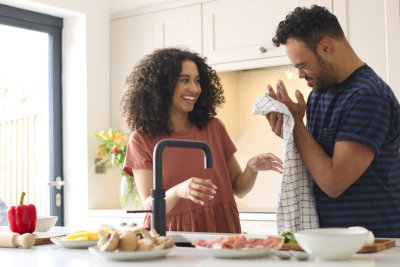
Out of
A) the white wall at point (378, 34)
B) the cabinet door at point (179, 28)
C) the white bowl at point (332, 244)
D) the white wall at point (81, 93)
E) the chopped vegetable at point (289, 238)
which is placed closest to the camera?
the white bowl at point (332, 244)

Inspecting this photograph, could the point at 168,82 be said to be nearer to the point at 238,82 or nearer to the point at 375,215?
the point at 375,215

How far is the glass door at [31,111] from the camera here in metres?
3.76

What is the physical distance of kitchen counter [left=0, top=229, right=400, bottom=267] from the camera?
4.10 feet

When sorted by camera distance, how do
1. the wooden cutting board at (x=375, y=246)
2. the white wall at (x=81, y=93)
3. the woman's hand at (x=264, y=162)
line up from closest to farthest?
the wooden cutting board at (x=375, y=246)
the woman's hand at (x=264, y=162)
the white wall at (x=81, y=93)

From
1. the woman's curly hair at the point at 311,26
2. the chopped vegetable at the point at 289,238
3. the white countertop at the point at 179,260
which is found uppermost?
the woman's curly hair at the point at 311,26

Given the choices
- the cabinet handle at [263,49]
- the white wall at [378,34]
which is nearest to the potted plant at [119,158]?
the cabinet handle at [263,49]

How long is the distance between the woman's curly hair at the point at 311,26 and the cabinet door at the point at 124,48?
2.10 m

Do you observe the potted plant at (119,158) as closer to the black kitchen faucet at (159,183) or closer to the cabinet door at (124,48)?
the cabinet door at (124,48)

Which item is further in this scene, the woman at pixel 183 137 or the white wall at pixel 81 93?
the white wall at pixel 81 93

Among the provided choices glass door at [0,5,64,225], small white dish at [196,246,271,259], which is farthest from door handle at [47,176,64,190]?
small white dish at [196,246,271,259]

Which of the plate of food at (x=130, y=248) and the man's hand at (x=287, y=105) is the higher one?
the man's hand at (x=287, y=105)

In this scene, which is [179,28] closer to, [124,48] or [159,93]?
[124,48]

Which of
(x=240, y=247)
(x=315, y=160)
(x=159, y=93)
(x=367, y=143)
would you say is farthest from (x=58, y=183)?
(x=240, y=247)

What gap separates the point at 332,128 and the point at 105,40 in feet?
8.44
